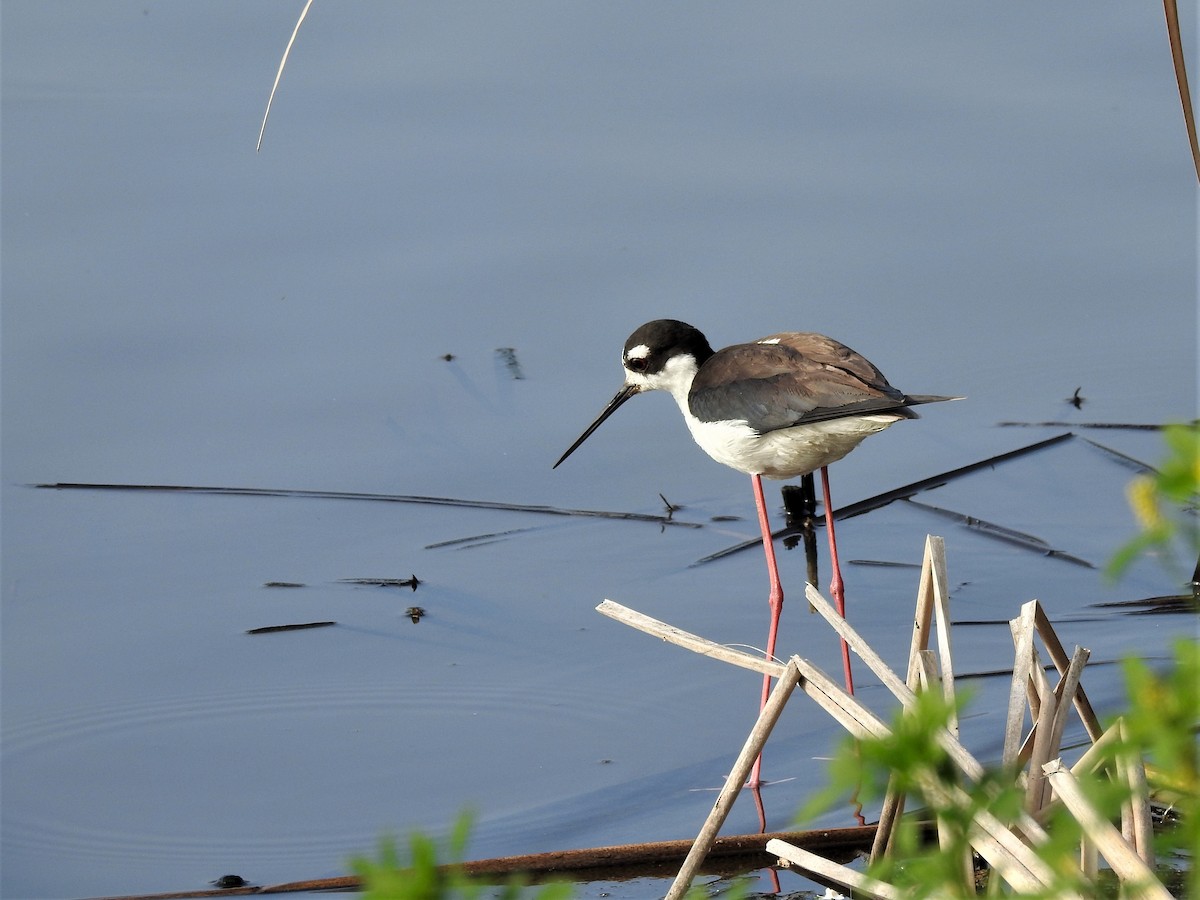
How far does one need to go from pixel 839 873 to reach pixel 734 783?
287 mm

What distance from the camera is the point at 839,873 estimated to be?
3129 mm

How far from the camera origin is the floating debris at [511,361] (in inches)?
273

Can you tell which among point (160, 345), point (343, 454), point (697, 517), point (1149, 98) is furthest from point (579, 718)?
point (1149, 98)

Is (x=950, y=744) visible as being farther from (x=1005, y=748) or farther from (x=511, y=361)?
(x=511, y=361)

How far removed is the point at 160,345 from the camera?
692 centimetres

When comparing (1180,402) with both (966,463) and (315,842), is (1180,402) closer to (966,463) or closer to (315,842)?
(966,463)

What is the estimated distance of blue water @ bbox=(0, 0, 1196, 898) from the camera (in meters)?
4.84

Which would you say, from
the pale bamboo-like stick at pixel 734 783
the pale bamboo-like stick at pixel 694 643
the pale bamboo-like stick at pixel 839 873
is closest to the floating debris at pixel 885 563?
the pale bamboo-like stick at pixel 694 643

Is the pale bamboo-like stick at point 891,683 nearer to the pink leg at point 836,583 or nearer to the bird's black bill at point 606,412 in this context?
the pink leg at point 836,583

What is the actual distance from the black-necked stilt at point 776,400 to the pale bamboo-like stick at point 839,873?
1.36 metres

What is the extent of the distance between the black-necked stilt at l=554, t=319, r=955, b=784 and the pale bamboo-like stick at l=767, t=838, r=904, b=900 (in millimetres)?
1363

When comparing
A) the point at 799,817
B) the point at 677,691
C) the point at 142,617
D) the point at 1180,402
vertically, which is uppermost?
the point at 1180,402

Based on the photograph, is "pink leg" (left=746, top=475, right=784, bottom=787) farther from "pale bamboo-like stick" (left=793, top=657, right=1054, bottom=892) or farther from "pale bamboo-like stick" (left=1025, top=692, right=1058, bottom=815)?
"pale bamboo-like stick" (left=793, top=657, right=1054, bottom=892)

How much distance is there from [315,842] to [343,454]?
2366 mm
